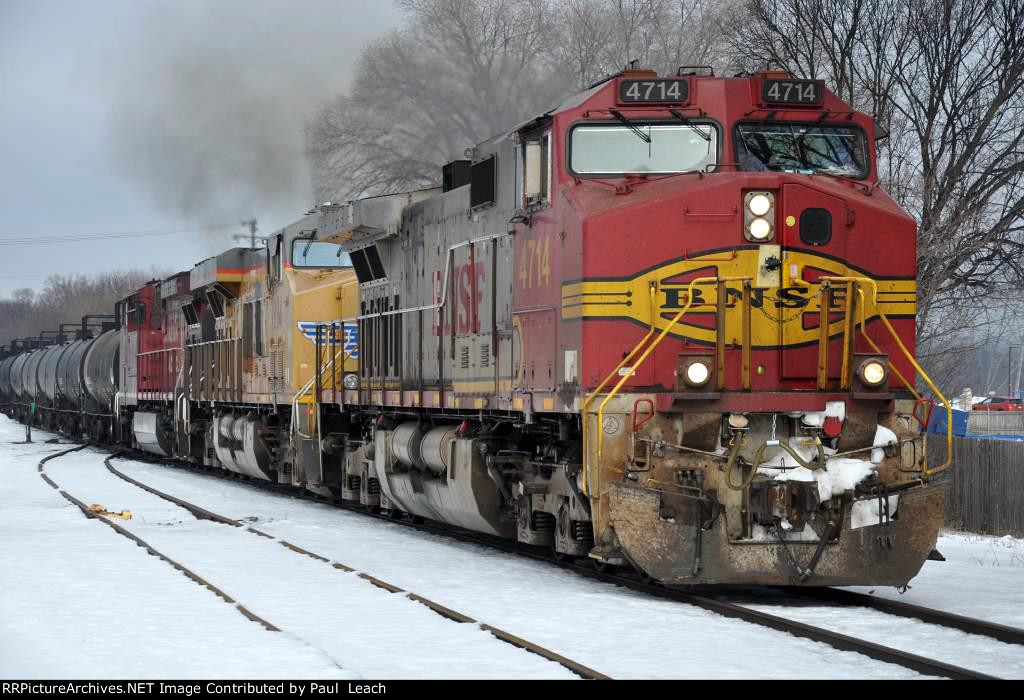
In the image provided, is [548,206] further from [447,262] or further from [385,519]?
[385,519]

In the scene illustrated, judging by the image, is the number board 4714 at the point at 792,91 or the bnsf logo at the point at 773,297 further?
the number board 4714 at the point at 792,91

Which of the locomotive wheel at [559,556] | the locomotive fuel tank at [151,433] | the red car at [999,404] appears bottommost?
the locomotive wheel at [559,556]

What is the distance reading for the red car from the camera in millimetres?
54688

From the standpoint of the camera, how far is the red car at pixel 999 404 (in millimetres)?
54688

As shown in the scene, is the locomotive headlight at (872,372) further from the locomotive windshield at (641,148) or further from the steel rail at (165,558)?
the steel rail at (165,558)

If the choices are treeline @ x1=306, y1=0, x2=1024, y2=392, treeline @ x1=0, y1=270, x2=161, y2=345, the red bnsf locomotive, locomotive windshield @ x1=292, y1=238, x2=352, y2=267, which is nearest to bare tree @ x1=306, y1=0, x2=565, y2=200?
treeline @ x1=306, y1=0, x2=1024, y2=392

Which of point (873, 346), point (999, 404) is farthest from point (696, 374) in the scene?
point (999, 404)

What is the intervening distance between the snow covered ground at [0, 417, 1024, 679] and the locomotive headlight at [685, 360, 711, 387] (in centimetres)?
162

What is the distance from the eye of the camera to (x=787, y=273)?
9875 millimetres

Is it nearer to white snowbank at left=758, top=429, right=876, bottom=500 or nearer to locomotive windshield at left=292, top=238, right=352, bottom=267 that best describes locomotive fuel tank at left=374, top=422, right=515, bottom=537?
white snowbank at left=758, top=429, right=876, bottom=500

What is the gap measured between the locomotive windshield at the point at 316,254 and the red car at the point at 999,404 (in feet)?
130

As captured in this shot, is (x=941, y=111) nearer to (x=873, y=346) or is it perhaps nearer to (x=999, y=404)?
(x=873, y=346)

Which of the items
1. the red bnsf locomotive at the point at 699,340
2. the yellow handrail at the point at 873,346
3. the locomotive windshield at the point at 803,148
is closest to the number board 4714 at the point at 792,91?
the red bnsf locomotive at the point at 699,340

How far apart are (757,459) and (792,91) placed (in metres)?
3.06
